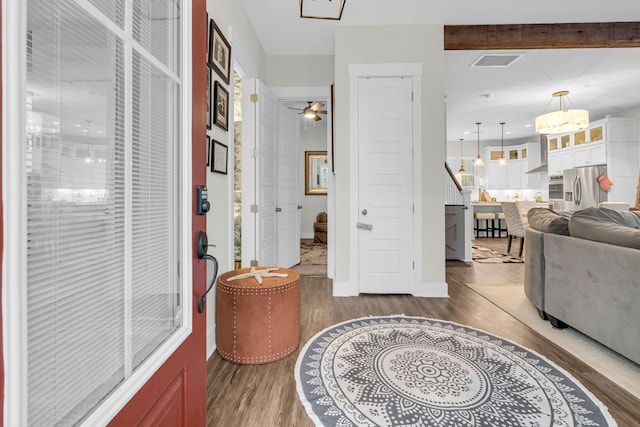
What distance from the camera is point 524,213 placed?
536 cm

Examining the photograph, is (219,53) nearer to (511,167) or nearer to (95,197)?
(95,197)

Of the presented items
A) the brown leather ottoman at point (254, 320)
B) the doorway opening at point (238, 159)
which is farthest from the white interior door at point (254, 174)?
the brown leather ottoman at point (254, 320)

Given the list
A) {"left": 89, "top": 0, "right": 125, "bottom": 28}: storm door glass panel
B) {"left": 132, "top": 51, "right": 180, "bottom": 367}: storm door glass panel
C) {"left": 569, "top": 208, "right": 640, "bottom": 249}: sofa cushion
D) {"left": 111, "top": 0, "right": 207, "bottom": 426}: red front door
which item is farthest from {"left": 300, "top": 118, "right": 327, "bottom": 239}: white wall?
{"left": 89, "top": 0, "right": 125, "bottom": 28}: storm door glass panel

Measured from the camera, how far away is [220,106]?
229 centimetres

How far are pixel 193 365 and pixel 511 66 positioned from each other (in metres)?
5.16

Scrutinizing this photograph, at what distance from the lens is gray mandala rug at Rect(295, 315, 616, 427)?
145cm

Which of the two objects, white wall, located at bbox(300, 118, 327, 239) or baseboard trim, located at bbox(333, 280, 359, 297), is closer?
baseboard trim, located at bbox(333, 280, 359, 297)

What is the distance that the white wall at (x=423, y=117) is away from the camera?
3279 millimetres

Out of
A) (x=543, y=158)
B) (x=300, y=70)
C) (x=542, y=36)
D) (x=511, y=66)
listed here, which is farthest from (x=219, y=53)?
(x=543, y=158)

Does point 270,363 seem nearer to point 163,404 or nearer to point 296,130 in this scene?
point 163,404

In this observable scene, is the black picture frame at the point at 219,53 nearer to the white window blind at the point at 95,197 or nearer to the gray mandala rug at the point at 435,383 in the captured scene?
the white window blind at the point at 95,197

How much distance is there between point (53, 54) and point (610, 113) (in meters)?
9.20

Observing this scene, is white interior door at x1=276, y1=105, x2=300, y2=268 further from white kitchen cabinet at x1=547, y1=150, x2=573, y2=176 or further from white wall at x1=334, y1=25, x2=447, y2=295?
white kitchen cabinet at x1=547, y1=150, x2=573, y2=176

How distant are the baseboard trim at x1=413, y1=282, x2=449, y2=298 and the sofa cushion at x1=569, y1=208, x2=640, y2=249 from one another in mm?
1240
